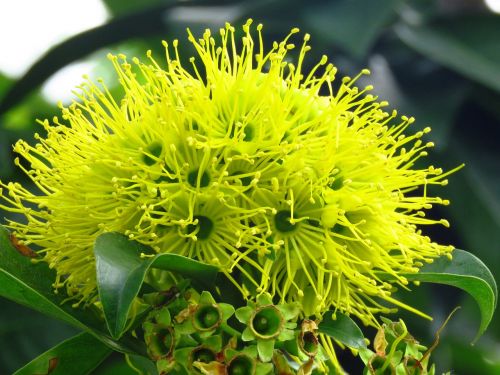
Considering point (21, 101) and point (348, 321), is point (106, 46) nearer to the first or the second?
point (21, 101)

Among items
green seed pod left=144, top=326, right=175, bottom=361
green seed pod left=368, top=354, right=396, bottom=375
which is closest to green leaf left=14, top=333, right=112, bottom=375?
green seed pod left=144, top=326, right=175, bottom=361

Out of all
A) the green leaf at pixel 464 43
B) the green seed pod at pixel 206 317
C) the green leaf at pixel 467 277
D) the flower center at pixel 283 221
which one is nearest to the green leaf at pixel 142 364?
the green seed pod at pixel 206 317

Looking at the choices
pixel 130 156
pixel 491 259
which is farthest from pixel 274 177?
pixel 491 259

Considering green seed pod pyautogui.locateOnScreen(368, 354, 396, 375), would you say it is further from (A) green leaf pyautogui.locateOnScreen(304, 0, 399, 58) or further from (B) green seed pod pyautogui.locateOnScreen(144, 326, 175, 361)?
(A) green leaf pyautogui.locateOnScreen(304, 0, 399, 58)

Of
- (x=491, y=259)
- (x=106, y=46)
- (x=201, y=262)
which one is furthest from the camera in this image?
(x=106, y=46)

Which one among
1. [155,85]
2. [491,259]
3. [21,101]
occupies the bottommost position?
[21,101]

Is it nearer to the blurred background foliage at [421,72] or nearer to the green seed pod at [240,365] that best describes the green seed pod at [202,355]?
the green seed pod at [240,365]
